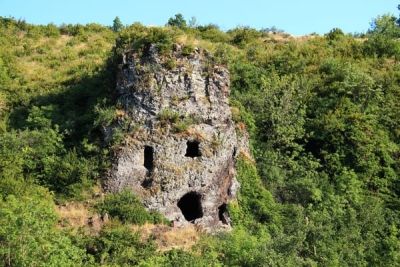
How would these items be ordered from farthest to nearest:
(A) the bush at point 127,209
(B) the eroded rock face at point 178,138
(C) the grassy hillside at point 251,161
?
(B) the eroded rock face at point 178,138
(A) the bush at point 127,209
(C) the grassy hillside at point 251,161

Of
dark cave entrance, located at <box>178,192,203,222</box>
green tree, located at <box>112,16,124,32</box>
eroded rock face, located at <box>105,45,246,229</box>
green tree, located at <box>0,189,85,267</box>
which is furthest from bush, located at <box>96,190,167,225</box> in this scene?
green tree, located at <box>112,16,124,32</box>

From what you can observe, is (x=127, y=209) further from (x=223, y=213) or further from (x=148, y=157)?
(x=223, y=213)

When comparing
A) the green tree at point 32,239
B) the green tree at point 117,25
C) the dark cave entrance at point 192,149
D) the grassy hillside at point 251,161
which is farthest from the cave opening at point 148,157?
the green tree at point 117,25

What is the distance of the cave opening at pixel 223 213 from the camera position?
29750mm

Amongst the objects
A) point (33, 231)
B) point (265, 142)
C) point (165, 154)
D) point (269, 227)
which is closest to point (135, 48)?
point (165, 154)

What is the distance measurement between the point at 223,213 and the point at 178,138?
367cm

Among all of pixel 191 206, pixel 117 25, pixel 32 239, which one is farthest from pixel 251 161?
pixel 117 25

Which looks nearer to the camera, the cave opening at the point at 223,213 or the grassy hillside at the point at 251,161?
the grassy hillside at the point at 251,161

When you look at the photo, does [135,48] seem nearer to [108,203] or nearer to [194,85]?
[194,85]

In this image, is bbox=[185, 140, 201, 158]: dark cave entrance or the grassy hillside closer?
the grassy hillside

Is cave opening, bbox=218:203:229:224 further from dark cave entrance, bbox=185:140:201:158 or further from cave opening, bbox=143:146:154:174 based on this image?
cave opening, bbox=143:146:154:174

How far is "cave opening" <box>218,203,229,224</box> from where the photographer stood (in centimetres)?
2975

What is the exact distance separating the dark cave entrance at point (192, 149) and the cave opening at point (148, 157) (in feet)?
5.20

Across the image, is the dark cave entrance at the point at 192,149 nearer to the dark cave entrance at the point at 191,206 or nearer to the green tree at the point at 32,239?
the dark cave entrance at the point at 191,206
